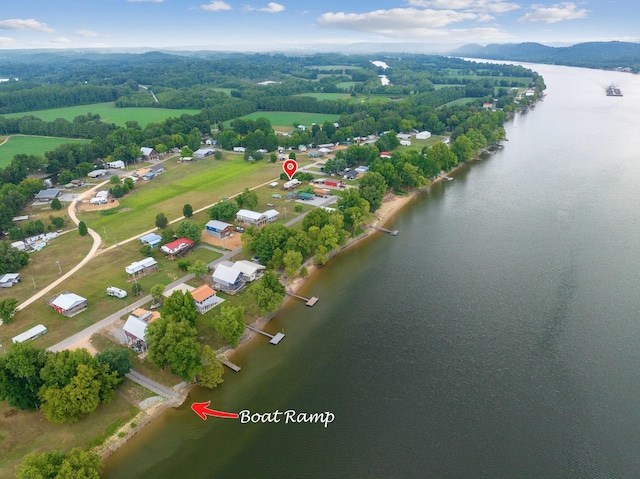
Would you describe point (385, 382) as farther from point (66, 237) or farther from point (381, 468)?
point (66, 237)

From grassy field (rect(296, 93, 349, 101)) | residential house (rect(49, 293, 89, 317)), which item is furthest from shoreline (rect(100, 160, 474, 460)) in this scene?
grassy field (rect(296, 93, 349, 101))

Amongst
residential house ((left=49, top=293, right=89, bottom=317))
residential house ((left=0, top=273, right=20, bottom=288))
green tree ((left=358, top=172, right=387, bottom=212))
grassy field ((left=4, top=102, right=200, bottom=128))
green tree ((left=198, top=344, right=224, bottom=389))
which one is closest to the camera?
green tree ((left=198, top=344, right=224, bottom=389))

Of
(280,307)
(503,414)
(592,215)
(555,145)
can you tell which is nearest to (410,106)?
(555,145)

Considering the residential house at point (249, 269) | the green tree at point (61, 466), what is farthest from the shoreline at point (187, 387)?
the residential house at point (249, 269)

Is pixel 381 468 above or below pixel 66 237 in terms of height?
A: below

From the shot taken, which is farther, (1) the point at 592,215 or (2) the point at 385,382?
(1) the point at 592,215

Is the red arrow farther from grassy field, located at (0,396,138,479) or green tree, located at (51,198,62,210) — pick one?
green tree, located at (51,198,62,210)
